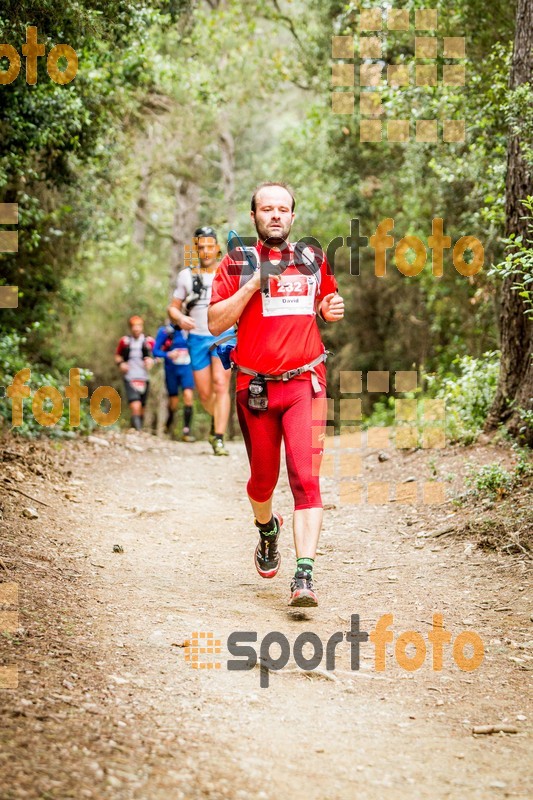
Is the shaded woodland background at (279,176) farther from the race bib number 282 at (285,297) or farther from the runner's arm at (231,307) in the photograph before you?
the runner's arm at (231,307)

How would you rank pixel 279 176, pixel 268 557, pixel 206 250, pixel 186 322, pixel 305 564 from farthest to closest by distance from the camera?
pixel 279 176, pixel 206 250, pixel 186 322, pixel 268 557, pixel 305 564

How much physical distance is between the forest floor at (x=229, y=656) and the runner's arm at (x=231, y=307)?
64.7 inches

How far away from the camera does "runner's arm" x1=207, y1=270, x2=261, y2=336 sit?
4742 millimetres

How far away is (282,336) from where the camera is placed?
484 centimetres

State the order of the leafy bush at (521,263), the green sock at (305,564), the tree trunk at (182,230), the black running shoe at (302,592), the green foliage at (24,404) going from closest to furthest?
the black running shoe at (302,592) < the green sock at (305,564) < the leafy bush at (521,263) < the green foliage at (24,404) < the tree trunk at (182,230)

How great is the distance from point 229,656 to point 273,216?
2.43 m

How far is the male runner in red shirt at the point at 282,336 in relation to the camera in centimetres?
482

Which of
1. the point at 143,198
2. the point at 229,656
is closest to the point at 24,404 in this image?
the point at 229,656

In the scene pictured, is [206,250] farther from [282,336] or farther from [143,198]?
[143,198]

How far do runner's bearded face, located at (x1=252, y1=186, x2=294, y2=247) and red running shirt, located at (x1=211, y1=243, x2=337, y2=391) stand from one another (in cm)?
8

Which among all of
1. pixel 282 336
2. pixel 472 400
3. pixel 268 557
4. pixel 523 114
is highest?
pixel 523 114

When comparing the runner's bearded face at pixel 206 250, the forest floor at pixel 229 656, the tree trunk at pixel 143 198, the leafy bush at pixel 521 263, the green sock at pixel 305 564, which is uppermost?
the tree trunk at pixel 143 198

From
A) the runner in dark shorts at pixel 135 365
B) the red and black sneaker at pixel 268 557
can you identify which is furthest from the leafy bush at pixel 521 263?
the runner in dark shorts at pixel 135 365

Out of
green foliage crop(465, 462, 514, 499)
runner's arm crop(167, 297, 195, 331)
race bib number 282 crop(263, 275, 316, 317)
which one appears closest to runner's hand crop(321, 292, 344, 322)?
race bib number 282 crop(263, 275, 316, 317)
